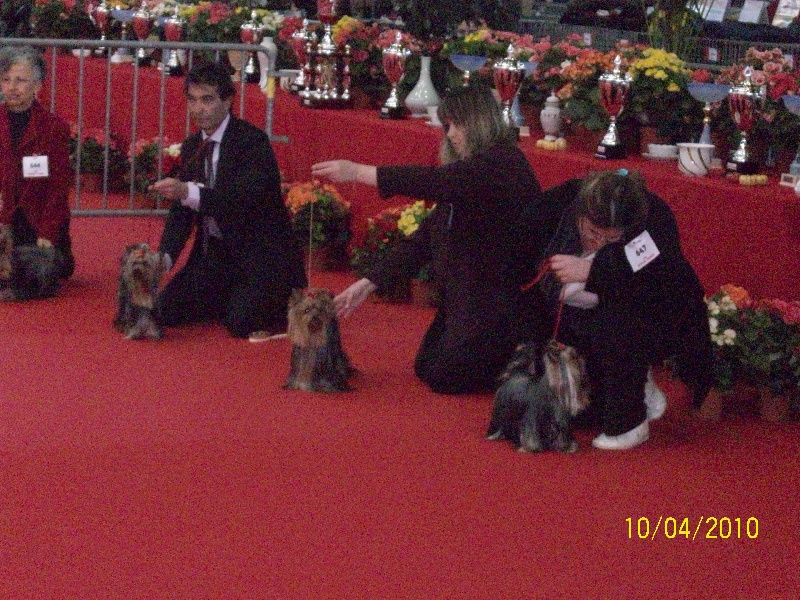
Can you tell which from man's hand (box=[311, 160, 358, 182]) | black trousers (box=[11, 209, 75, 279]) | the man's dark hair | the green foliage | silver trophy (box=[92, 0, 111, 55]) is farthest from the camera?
the green foliage

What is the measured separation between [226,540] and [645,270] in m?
1.53

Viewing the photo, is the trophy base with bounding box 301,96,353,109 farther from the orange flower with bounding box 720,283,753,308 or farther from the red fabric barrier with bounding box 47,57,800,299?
the orange flower with bounding box 720,283,753,308

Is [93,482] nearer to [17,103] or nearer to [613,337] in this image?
[613,337]

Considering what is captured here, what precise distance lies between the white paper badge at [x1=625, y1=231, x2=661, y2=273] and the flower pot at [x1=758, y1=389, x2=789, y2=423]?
745 millimetres

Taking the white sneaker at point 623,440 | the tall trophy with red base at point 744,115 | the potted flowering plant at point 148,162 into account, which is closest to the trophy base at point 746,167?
the tall trophy with red base at point 744,115

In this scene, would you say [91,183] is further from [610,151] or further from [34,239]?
[610,151]

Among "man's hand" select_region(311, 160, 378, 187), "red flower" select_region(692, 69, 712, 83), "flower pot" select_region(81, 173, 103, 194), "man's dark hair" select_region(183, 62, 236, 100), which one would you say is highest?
"red flower" select_region(692, 69, 712, 83)

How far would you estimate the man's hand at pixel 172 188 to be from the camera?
5256mm

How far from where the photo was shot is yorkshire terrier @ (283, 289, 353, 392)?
4641mm

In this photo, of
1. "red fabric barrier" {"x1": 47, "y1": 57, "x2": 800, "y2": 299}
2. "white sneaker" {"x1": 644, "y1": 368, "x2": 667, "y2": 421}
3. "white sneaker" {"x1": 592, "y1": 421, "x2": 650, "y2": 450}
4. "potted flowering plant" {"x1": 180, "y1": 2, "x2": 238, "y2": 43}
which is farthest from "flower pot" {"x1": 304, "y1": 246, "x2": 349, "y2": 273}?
"white sneaker" {"x1": 592, "y1": 421, "x2": 650, "y2": 450}

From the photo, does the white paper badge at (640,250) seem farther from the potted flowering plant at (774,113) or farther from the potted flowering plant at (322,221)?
the potted flowering plant at (322,221)

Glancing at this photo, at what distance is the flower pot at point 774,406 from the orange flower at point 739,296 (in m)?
0.28

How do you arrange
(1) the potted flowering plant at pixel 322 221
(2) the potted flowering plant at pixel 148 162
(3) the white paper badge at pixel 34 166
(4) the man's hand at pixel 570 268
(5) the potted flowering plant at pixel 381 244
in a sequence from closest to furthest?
1. (4) the man's hand at pixel 570 268
2. (3) the white paper badge at pixel 34 166
3. (5) the potted flowering plant at pixel 381 244
4. (1) the potted flowering plant at pixel 322 221
5. (2) the potted flowering plant at pixel 148 162

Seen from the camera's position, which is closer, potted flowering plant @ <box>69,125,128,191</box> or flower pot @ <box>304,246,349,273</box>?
flower pot @ <box>304,246,349,273</box>
